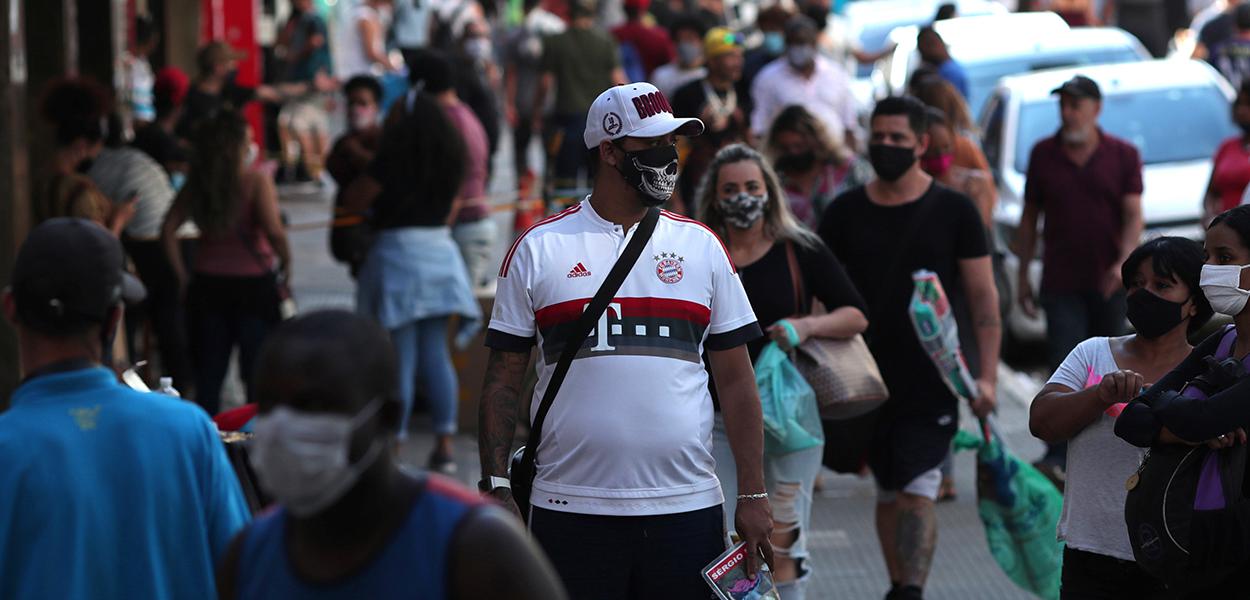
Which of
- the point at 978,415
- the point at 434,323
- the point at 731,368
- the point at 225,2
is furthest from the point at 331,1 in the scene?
the point at 731,368

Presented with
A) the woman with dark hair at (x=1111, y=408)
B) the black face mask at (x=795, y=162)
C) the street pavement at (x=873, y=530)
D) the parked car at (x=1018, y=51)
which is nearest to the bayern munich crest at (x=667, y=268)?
the woman with dark hair at (x=1111, y=408)

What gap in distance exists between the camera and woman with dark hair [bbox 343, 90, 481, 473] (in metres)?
9.01

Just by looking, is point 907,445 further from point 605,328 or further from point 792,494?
point 605,328

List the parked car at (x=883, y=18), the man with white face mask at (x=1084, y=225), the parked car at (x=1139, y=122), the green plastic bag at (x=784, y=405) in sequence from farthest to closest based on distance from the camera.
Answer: the parked car at (x=883, y=18)
the parked car at (x=1139, y=122)
the man with white face mask at (x=1084, y=225)
the green plastic bag at (x=784, y=405)

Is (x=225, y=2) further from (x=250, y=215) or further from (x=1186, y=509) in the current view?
(x=1186, y=509)

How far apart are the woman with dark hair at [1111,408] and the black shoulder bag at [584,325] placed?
1.13 m

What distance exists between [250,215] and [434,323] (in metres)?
1.03

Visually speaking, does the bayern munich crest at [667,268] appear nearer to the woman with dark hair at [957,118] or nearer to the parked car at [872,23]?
the woman with dark hair at [957,118]

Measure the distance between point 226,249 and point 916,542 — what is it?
3.85 meters

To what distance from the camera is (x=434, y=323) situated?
367 inches

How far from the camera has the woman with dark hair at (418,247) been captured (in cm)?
901

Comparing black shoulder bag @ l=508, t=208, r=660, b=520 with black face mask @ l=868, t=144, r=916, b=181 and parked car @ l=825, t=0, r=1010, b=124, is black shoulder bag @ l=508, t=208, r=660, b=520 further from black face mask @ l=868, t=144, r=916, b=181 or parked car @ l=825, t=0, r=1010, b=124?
parked car @ l=825, t=0, r=1010, b=124

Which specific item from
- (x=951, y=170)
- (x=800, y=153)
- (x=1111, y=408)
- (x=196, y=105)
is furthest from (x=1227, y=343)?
(x=196, y=105)

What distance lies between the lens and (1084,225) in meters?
9.18
